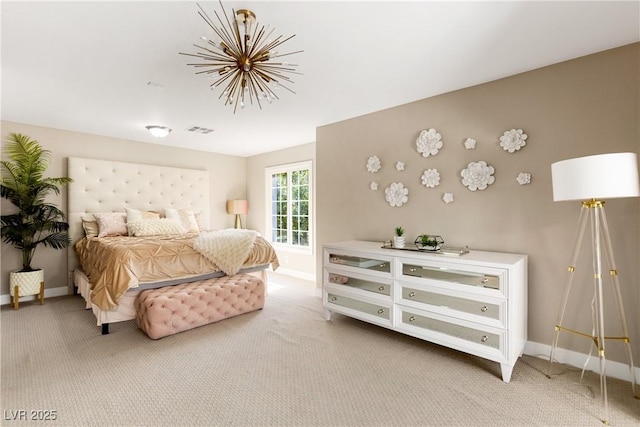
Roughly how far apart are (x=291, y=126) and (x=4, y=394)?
3.61m

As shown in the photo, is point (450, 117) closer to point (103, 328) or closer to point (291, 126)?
point (291, 126)

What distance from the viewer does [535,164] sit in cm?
247

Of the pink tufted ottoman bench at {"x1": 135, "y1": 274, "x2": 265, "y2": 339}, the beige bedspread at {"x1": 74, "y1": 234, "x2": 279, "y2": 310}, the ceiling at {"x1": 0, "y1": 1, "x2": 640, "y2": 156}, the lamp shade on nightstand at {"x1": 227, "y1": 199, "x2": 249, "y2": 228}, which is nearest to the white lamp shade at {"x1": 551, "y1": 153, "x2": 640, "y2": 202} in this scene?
the ceiling at {"x1": 0, "y1": 1, "x2": 640, "y2": 156}

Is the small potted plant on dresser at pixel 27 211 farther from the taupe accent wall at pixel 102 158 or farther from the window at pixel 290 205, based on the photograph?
the window at pixel 290 205

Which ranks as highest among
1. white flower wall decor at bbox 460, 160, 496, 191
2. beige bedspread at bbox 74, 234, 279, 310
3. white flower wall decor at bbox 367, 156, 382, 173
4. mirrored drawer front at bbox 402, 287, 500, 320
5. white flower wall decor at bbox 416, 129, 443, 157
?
white flower wall decor at bbox 416, 129, 443, 157

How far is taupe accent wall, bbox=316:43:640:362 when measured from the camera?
2.15 m

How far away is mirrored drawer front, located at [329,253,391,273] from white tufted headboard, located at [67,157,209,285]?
10.7 feet

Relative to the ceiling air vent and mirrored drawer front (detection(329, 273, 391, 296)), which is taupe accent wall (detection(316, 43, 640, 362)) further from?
the ceiling air vent

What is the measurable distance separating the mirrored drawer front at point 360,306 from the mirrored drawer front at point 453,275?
1.42ft

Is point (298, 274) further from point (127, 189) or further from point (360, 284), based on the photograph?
point (127, 189)

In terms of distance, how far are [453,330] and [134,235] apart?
13.3 feet

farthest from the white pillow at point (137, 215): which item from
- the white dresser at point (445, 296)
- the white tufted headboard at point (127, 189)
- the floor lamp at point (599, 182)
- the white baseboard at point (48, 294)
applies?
the floor lamp at point (599, 182)

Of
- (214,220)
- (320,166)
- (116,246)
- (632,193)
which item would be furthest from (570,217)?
(214,220)

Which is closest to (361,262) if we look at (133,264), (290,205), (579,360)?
(579,360)
